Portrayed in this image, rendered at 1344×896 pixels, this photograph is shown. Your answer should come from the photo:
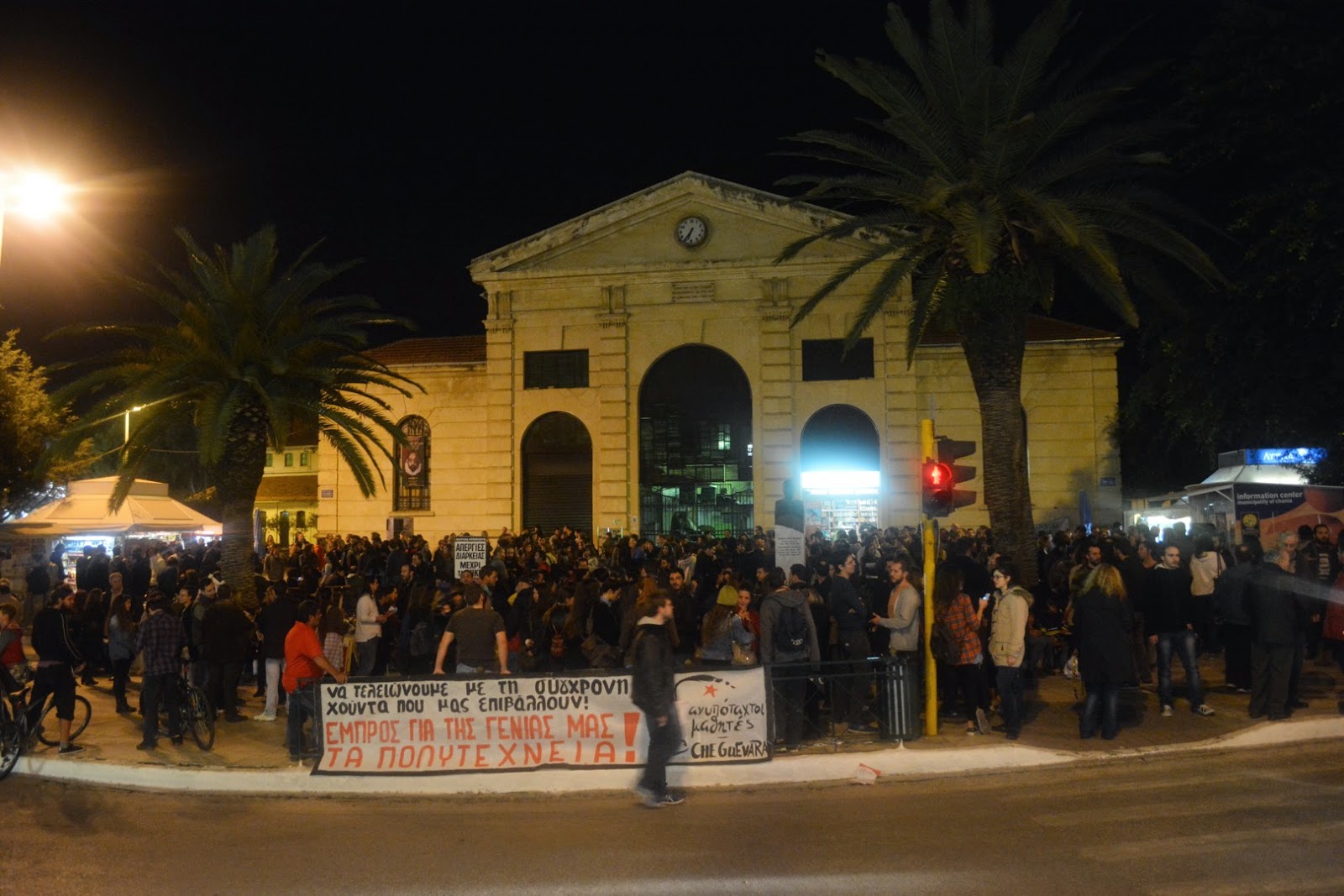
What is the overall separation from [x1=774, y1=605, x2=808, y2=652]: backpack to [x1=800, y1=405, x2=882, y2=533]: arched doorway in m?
20.3

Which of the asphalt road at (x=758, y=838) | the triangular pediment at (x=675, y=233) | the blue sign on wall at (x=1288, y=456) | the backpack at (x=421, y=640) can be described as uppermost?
the triangular pediment at (x=675, y=233)

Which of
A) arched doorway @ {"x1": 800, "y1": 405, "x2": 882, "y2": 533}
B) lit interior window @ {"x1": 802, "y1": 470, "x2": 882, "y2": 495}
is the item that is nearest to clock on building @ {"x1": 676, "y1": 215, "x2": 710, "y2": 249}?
arched doorway @ {"x1": 800, "y1": 405, "x2": 882, "y2": 533}

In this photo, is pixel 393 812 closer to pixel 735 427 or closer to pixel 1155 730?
pixel 1155 730

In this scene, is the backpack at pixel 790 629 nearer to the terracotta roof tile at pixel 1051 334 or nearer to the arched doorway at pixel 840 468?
the arched doorway at pixel 840 468

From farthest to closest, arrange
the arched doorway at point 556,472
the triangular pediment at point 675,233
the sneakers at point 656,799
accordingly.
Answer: the arched doorway at point 556,472, the triangular pediment at point 675,233, the sneakers at point 656,799

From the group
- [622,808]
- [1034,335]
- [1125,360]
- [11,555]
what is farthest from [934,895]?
[1125,360]

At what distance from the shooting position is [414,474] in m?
34.4

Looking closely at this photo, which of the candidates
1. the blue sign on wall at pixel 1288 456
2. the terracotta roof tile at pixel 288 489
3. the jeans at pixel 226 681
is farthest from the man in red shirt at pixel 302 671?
the terracotta roof tile at pixel 288 489

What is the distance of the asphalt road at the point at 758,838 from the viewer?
23.5 ft

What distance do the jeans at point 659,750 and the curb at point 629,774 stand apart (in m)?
0.89

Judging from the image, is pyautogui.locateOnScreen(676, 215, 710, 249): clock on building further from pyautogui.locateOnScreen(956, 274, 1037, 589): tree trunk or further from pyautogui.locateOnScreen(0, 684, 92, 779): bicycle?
pyautogui.locateOnScreen(0, 684, 92, 779): bicycle

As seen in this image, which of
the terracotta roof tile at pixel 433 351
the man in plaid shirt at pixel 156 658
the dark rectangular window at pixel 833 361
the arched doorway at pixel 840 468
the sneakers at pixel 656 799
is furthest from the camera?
the terracotta roof tile at pixel 433 351

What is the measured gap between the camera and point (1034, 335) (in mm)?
31906

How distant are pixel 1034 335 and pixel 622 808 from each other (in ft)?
84.8
